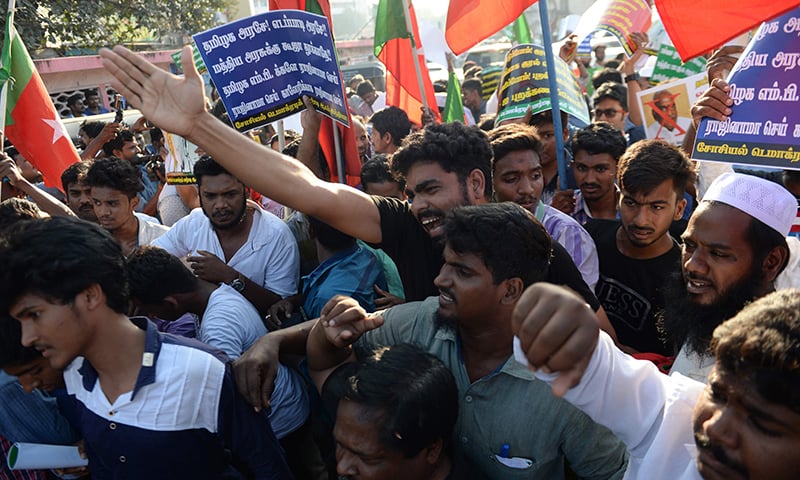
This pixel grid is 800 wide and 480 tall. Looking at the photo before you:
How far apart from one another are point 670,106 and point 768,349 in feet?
12.9

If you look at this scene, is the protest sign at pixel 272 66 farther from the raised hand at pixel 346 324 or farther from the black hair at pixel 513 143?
the raised hand at pixel 346 324

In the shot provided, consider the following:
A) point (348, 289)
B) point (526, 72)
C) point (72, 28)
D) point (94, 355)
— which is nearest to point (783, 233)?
point (348, 289)

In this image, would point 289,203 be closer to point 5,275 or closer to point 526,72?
point 5,275

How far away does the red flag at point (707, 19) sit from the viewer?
9.72ft

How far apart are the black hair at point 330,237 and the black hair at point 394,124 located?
233 cm

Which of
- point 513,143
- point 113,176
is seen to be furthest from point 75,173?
point 513,143

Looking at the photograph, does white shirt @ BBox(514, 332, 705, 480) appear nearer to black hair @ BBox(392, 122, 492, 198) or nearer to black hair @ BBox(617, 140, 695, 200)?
black hair @ BBox(392, 122, 492, 198)

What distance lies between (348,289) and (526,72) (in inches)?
102

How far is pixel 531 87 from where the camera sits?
474 centimetres

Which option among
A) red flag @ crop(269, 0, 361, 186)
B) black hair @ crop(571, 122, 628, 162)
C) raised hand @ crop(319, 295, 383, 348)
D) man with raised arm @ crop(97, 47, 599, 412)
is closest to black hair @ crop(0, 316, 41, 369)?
man with raised arm @ crop(97, 47, 599, 412)

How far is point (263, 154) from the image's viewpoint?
2350 millimetres

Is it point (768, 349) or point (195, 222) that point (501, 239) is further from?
point (195, 222)

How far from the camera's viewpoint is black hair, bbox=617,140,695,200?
312 cm

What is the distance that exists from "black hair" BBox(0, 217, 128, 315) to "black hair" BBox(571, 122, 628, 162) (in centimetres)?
274
